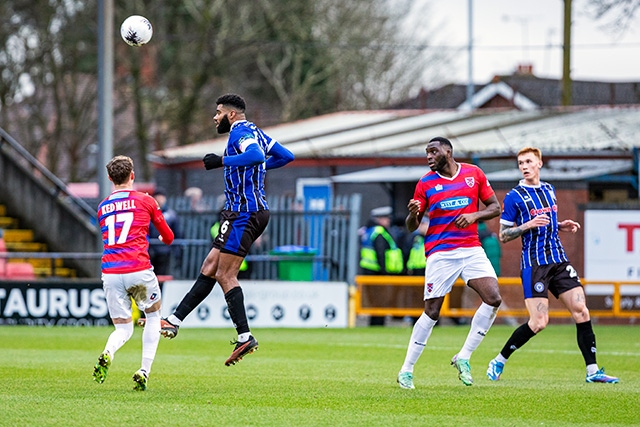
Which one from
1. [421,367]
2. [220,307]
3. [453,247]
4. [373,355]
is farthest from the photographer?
[220,307]

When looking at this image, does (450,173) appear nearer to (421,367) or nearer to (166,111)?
(421,367)

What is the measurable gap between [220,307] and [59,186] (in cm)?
654

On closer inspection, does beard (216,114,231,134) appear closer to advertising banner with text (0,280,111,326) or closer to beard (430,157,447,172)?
beard (430,157,447,172)

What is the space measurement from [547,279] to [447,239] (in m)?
1.46

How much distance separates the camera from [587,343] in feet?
37.1

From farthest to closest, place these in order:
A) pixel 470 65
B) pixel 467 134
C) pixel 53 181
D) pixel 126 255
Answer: pixel 470 65 < pixel 467 134 < pixel 53 181 < pixel 126 255

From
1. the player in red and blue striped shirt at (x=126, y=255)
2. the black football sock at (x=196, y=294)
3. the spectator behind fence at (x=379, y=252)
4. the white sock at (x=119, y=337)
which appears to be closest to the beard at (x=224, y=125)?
the player in red and blue striped shirt at (x=126, y=255)

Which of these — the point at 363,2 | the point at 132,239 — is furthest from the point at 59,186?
the point at 363,2

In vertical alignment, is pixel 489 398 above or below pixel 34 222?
below

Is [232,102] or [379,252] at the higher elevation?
[232,102]

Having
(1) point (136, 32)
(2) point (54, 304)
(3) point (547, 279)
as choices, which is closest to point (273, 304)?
(2) point (54, 304)

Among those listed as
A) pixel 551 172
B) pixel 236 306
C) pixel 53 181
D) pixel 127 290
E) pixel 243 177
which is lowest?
pixel 236 306

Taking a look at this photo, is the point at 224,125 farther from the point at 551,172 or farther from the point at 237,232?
the point at 551,172

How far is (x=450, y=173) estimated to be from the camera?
34.2 ft
